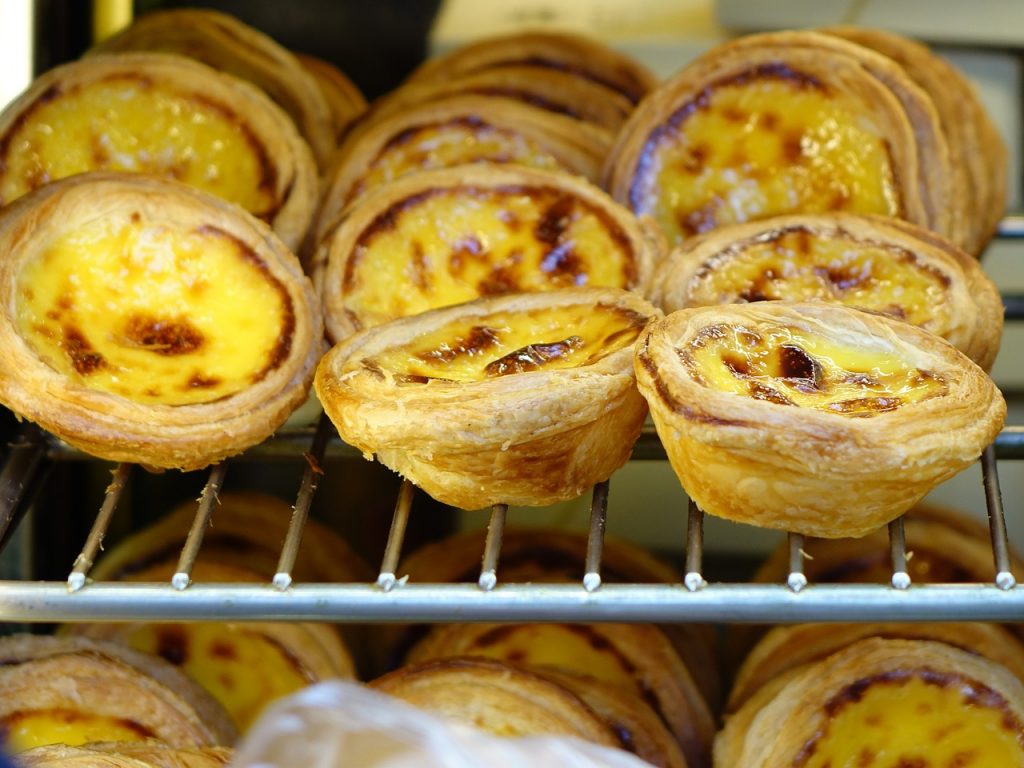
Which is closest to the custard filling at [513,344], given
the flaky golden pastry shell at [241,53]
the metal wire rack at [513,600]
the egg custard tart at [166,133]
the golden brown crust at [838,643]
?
the metal wire rack at [513,600]

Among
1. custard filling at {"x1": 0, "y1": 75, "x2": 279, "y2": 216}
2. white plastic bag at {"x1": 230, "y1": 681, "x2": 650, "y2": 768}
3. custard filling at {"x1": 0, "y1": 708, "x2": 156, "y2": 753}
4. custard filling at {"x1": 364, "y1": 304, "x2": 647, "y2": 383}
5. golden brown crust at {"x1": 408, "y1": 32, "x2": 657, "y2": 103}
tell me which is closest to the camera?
white plastic bag at {"x1": 230, "y1": 681, "x2": 650, "y2": 768}

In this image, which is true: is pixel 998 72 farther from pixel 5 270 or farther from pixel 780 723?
pixel 5 270

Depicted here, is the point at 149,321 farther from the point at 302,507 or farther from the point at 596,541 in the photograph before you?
the point at 596,541

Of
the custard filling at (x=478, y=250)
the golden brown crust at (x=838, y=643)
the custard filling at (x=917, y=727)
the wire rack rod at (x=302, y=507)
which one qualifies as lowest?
the golden brown crust at (x=838, y=643)

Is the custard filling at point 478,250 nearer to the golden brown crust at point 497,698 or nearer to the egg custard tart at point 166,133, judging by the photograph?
the egg custard tart at point 166,133

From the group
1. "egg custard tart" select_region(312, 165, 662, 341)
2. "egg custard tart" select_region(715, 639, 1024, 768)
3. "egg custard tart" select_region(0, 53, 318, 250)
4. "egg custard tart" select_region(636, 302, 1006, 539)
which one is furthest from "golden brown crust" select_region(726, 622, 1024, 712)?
"egg custard tart" select_region(0, 53, 318, 250)

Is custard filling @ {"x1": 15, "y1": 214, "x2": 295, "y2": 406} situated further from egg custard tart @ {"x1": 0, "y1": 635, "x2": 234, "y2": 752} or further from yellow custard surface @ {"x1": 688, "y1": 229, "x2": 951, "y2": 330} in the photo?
yellow custard surface @ {"x1": 688, "y1": 229, "x2": 951, "y2": 330}
